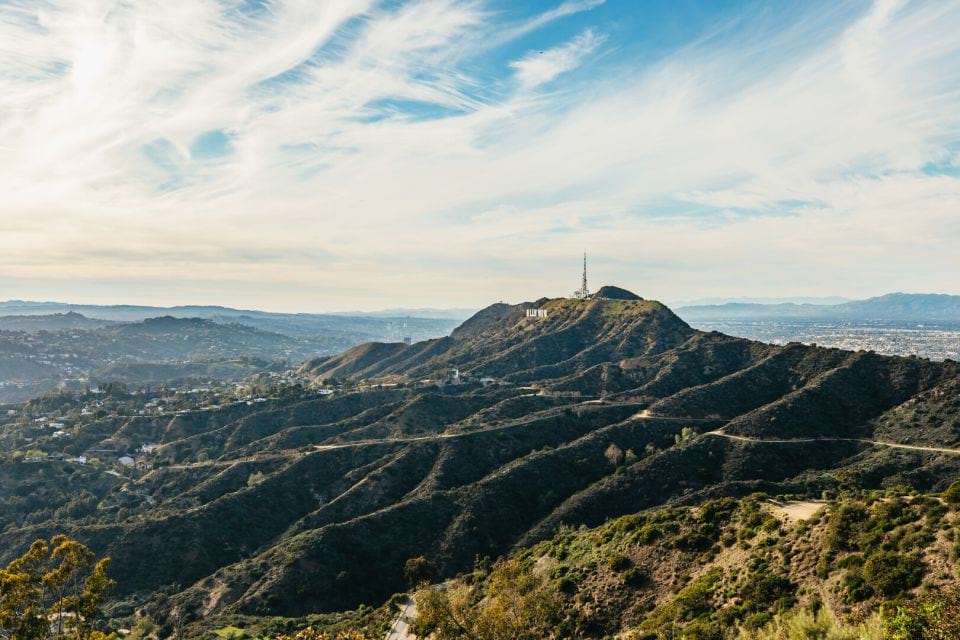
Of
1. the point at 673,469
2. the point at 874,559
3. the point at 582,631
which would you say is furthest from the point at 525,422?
the point at 874,559

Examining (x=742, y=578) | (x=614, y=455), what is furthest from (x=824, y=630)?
(x=614, y=455)

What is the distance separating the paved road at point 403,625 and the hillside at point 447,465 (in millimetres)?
14193

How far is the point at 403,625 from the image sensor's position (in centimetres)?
5050

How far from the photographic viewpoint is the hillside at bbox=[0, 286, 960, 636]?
73125 millimetres

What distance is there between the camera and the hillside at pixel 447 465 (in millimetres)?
73125

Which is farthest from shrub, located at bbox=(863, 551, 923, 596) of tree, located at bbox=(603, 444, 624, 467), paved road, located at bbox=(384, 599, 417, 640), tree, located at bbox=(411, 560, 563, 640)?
tree, located at bbox=(603, 444, 624, 467)

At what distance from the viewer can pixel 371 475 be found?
3863 inches

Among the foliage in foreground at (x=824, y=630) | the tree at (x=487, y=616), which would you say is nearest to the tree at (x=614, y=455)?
the tree at (x=487, y=616)

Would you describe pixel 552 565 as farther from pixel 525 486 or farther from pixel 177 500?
pixel 177 500

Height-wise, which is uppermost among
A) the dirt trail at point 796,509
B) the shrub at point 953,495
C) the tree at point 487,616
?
the shrub at point 953,495

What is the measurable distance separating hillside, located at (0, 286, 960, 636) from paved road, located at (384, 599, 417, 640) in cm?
1419

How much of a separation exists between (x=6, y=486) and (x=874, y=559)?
146759 mm

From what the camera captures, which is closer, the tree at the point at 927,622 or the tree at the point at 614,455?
the tree at the point at 927,622

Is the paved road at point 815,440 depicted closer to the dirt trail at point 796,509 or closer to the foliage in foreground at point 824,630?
the dirt trail at point 796,509
